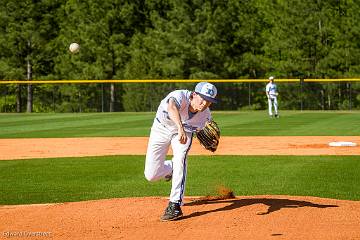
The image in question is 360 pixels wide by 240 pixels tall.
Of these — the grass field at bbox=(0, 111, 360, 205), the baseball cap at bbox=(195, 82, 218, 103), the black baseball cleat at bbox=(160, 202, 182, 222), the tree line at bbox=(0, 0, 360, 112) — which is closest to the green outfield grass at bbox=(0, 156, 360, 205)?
the grass field at bbox=(0, 111, 360, 205)

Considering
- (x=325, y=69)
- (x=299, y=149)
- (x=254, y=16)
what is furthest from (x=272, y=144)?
(x=254, y=16)

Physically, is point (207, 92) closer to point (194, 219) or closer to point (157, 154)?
point (157, 154)

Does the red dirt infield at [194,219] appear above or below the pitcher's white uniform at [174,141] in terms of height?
below

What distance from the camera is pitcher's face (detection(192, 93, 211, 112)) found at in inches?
289

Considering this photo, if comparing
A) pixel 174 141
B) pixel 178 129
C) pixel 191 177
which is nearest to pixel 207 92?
pixel 178 129

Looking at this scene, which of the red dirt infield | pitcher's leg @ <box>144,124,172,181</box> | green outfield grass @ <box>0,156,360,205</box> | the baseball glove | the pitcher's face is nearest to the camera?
the red dirt infield

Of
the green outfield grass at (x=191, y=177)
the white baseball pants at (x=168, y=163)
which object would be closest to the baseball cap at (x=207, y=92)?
the white baseball pants at (x=168, y=163)

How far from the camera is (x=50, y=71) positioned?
166 feet

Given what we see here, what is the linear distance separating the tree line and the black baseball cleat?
104ft

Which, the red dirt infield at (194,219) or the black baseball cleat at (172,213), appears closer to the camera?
the red dirt infield at (194,219)

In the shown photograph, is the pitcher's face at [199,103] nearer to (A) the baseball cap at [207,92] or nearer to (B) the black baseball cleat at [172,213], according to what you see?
(A) the baseball cap at [207,92]

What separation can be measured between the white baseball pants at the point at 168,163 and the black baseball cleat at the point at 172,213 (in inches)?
2.9

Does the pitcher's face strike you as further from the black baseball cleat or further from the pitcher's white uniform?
the black baseball cleat

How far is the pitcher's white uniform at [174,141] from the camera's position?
744 cm
